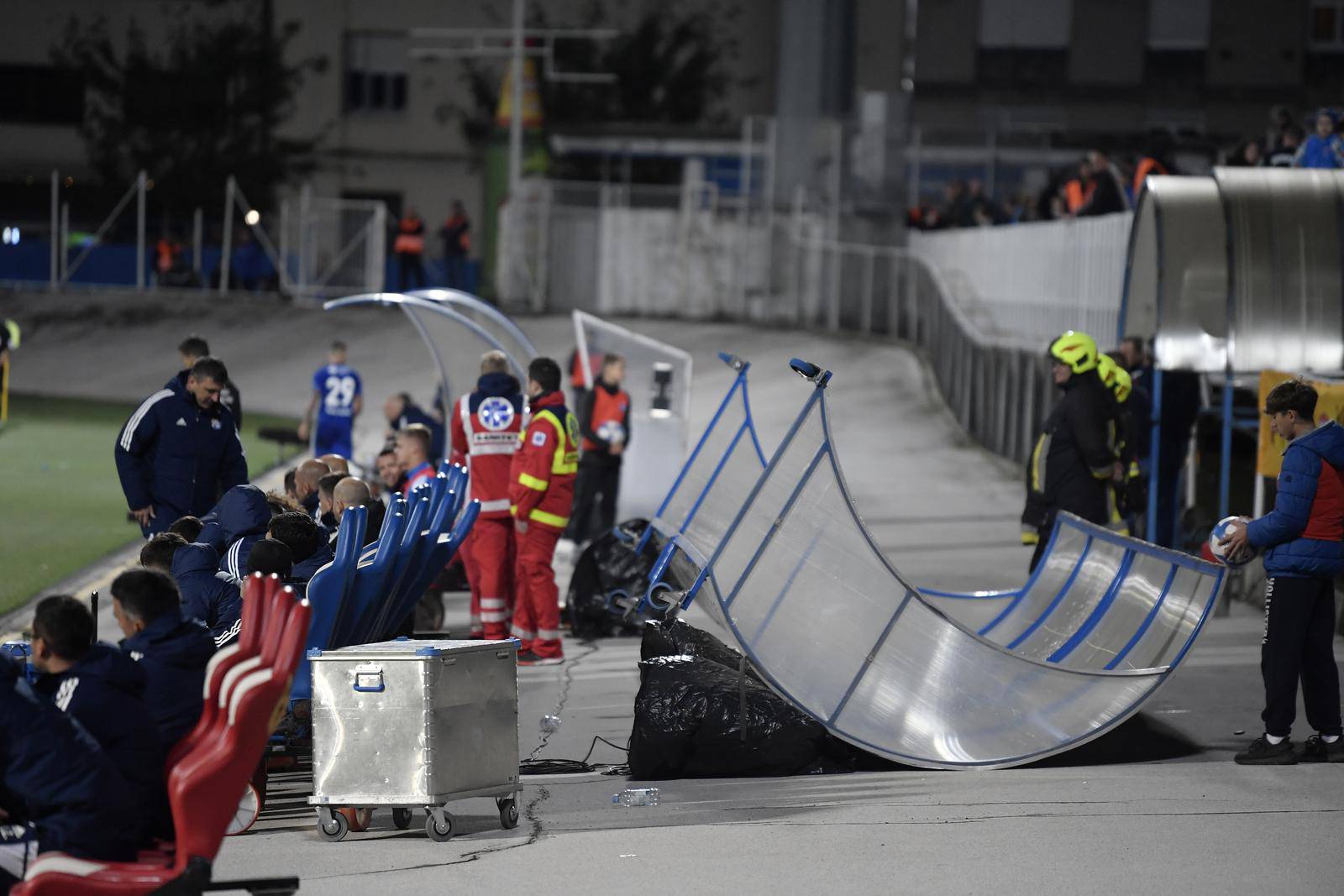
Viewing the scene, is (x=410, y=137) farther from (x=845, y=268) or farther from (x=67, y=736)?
(x=67, y=736)

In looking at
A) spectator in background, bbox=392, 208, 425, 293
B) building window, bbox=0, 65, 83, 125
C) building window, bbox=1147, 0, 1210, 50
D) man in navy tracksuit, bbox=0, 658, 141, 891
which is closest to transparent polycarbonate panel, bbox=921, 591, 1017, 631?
man in navy tracksuit, bbox=0, 658, 141, 891

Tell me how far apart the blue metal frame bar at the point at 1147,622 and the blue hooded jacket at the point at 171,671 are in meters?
5.15

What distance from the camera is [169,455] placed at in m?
11.3

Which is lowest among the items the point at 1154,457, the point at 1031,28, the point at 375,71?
the point at 1154,457

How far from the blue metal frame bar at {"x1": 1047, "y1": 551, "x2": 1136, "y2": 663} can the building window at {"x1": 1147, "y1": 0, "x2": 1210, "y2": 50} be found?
141ft

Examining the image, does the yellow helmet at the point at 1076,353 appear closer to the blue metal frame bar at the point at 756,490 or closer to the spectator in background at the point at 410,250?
the blue metal frame bar at the point at 756,490

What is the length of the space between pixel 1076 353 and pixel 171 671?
6.85m

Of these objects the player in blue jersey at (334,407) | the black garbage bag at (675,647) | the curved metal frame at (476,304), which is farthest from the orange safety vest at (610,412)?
the black garbage bag at (675,647)

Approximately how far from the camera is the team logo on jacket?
12352 millimetres

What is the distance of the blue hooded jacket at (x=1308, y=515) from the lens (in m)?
8.40

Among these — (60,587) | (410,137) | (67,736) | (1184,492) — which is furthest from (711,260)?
(67,736)

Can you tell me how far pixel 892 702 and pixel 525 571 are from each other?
12.7 ft

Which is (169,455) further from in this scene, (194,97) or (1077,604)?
(194,97)

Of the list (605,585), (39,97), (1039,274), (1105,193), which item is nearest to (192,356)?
(605,585)
